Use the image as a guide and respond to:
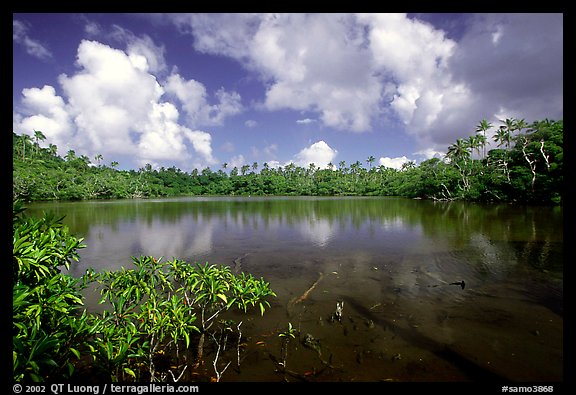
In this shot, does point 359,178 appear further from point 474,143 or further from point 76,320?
point 76,320

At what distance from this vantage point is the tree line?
120ft

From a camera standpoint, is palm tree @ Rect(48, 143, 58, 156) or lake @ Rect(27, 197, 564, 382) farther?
palm tree @ Rect(48, 143, 58, 156)

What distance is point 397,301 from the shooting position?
780cm

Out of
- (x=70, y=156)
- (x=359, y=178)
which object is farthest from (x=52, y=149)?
(x=359, y=178)

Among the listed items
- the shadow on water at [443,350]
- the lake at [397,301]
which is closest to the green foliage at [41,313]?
the lake at [397,301]

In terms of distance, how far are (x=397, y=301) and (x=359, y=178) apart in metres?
94.0

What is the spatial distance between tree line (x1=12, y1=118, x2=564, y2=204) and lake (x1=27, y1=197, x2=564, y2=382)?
958cm

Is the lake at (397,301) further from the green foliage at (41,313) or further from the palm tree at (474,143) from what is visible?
A: the palm tree at (474,143)

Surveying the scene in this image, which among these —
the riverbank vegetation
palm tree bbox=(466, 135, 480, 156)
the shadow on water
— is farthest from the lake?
palm tree bbox=(466, 135, 480, 156)

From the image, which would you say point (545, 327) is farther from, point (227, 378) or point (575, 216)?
point (227, 378)

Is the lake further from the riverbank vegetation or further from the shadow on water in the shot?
the riverbank vegetation

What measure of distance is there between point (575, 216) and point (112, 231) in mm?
24724

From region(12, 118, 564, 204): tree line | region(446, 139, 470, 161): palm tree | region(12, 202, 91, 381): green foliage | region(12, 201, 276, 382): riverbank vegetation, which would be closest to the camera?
region(12, 202, 91, 381): green foliage
